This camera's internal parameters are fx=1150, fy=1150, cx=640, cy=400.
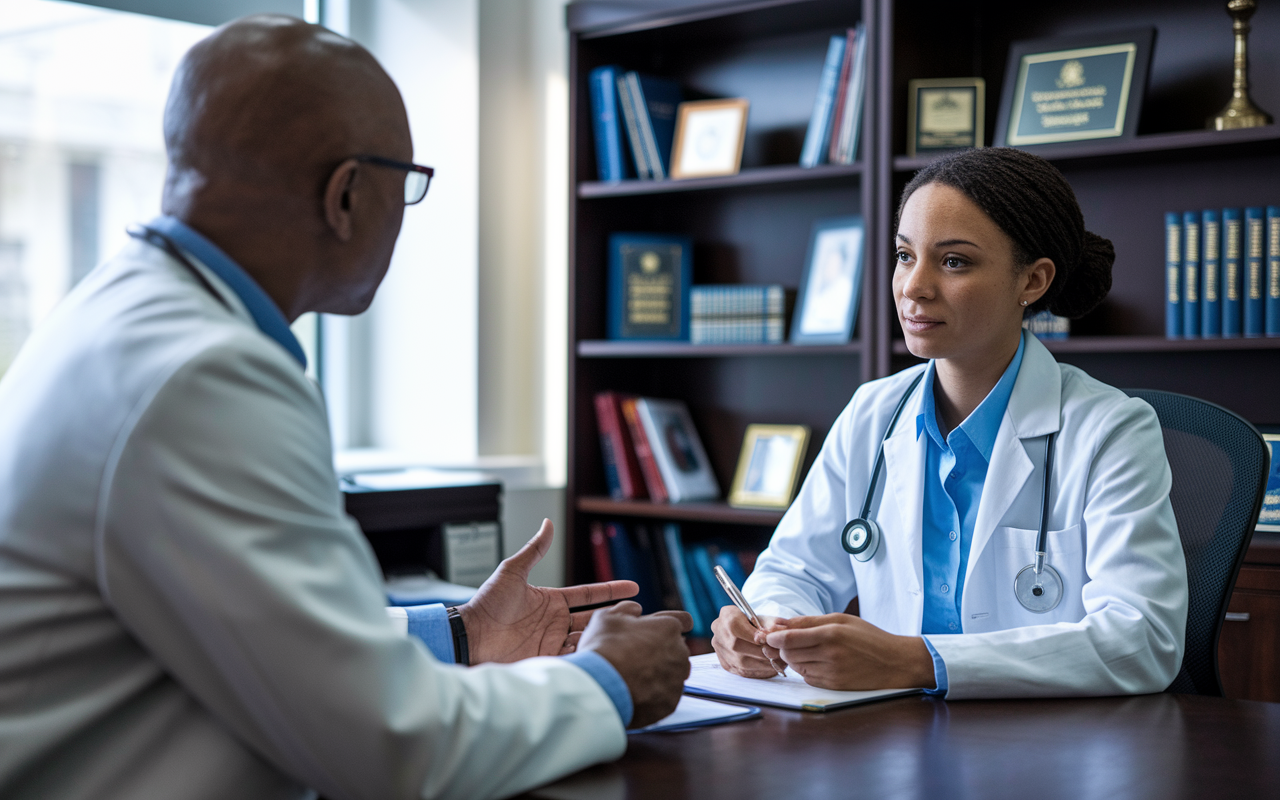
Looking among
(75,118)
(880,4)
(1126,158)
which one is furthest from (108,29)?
(1126,158)

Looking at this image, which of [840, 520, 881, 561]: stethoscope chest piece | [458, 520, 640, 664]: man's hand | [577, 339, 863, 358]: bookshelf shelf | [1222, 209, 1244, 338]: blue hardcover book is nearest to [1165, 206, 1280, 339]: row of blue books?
[1222, 209, 1244, 338]: blue hardcover book

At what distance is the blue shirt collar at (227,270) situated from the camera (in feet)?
3.23

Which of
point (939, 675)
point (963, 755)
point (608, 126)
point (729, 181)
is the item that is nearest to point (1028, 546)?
point (939, 675)

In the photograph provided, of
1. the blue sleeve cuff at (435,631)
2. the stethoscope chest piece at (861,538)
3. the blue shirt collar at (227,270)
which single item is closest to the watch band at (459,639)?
the blue sleeve cuff at (435,631)

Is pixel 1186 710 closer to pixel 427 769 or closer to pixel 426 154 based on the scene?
pixel 427 769

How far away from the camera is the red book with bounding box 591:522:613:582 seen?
3459mm

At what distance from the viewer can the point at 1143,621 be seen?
1407mm

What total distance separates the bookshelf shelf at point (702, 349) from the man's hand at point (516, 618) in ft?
5.63

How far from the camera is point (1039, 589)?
157 cm

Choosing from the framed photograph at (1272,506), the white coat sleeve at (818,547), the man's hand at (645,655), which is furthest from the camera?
the framed photograph at (1272,506)

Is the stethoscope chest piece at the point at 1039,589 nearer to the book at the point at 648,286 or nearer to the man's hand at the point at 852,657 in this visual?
the man's hand at the point at 852,657

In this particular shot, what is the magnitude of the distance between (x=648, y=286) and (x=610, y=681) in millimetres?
2499

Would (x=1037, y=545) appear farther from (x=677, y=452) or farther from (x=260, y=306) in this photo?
(x=677, y=452)

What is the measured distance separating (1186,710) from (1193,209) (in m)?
1.93
